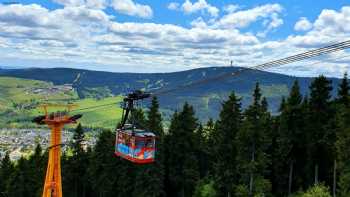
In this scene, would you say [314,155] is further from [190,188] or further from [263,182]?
[190,188]

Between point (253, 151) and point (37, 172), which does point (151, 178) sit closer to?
point (253, 151)

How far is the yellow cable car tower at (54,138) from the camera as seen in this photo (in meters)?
41.2

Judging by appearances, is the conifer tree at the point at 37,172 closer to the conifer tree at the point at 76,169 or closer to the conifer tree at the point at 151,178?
the conifer tree at the point at 76,169

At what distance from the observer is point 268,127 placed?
181 feet

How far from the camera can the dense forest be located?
48.5 metres

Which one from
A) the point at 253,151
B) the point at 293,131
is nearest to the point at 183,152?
the point at 253,151

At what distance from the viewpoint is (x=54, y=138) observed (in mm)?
41719

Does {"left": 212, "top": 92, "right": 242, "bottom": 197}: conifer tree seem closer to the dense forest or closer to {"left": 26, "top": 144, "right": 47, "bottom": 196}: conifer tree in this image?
the dense forest

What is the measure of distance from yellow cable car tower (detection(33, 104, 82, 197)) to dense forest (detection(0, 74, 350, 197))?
49.4 feet

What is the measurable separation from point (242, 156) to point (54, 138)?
1916 cm

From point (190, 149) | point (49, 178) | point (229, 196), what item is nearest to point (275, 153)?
point (229, 196)

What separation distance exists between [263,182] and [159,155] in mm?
14682

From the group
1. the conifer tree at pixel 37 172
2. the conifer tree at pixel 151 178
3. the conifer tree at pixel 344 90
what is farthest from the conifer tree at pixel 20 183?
the conifer tree at pixel 344 90

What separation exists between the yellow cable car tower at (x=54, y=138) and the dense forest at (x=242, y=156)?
15058 mm
